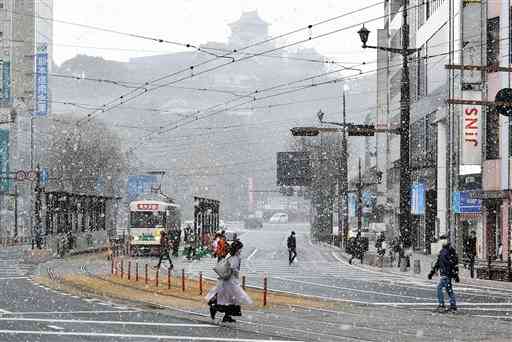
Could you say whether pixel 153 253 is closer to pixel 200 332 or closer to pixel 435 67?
pixel 435 67

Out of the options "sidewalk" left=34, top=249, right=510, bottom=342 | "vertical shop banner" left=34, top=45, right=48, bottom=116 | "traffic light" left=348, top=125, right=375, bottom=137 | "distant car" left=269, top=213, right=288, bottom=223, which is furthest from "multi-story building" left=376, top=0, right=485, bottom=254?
"distant car" left=269, top=213, right=288, bottom=223

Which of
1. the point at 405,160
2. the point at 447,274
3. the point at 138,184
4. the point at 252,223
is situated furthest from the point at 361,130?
the point at 252,223

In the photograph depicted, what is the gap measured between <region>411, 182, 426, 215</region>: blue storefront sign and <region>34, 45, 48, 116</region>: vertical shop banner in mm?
35013

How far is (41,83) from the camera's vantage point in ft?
287

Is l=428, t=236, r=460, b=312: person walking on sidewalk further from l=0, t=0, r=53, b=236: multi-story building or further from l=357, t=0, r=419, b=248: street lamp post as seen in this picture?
l=0, t=0, r=53, b=236: multi-story building

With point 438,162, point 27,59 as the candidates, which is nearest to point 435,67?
point 438,162

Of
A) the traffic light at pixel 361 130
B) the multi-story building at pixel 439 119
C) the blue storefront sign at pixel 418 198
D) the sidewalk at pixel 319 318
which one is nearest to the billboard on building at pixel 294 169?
the multi-story building at pixel 439 119

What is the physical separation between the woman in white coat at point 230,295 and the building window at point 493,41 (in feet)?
99.1

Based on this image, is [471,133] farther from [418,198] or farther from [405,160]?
[418,198]

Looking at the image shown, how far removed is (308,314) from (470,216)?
32.1 meters

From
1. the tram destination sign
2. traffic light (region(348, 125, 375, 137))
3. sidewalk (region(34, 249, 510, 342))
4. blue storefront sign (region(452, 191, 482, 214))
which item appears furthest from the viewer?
blue storefront sign (region(452, 191, 482, 214))

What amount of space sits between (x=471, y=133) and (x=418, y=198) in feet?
63.0

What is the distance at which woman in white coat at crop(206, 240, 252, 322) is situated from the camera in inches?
780

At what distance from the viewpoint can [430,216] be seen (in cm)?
6675
